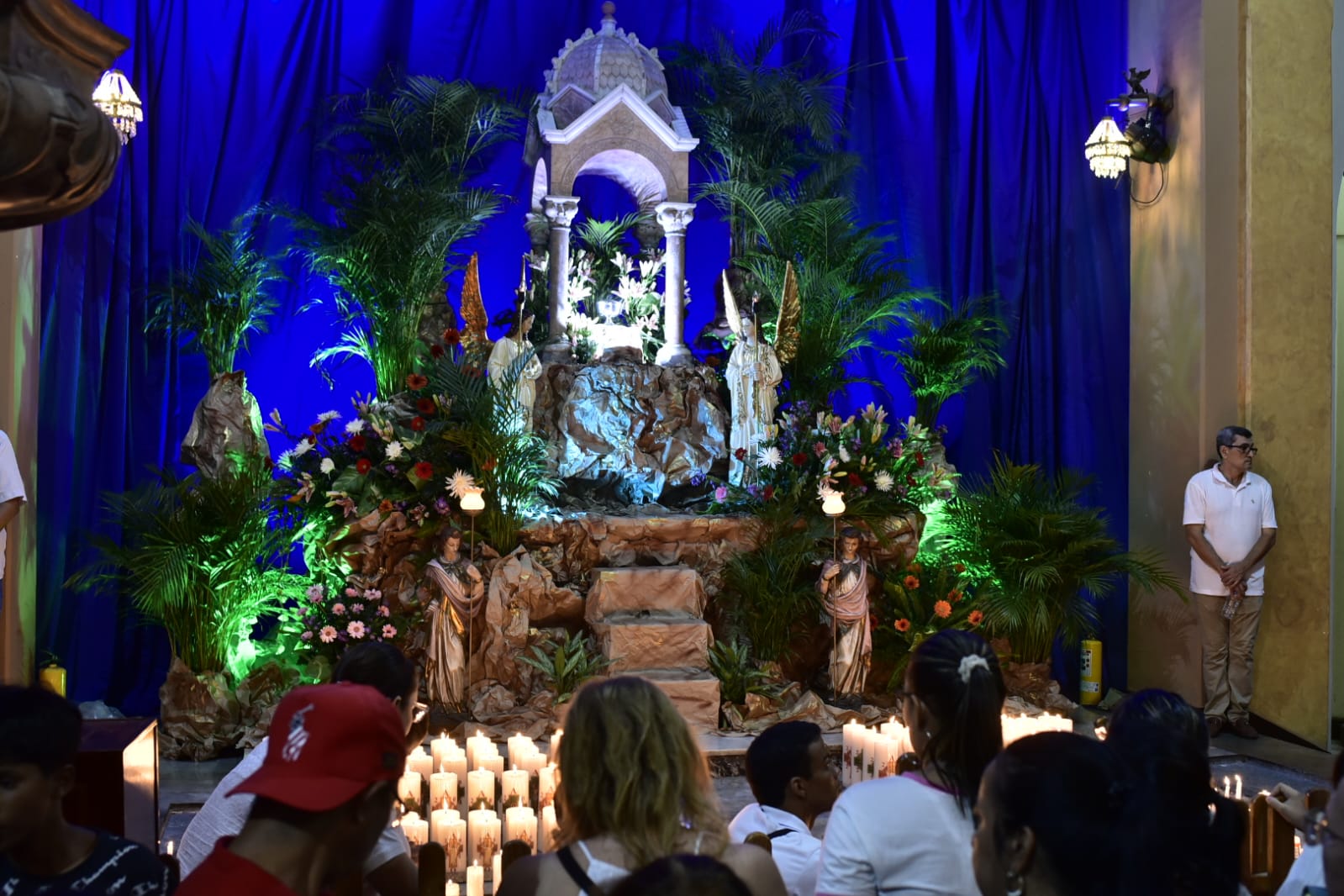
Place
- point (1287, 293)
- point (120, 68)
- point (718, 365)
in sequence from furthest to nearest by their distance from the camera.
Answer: point (718, 365), point (120, 68), point (1287, 293)

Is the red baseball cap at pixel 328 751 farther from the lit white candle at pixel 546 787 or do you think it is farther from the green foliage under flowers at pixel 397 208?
the green foliage under flowers at pixel 397 208

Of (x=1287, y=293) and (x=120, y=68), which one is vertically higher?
(x=120, y=68)

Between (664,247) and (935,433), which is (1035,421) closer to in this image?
(935,433)

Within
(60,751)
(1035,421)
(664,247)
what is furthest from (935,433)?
(60,751)

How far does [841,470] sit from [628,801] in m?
5.97

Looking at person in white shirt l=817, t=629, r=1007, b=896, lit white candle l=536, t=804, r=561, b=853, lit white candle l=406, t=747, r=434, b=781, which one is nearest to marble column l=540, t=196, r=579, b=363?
lit white candle l=406, t=747, r=434, b=781

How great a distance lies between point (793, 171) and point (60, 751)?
26.1 ft

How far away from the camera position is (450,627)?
750 centimetres

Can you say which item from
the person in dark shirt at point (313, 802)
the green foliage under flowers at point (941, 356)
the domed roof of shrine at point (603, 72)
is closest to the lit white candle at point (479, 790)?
the person in dark shirt at point (313, 802)

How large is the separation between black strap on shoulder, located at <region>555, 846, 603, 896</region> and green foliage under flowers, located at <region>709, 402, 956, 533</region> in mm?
5719

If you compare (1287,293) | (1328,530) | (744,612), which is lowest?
(744,612)

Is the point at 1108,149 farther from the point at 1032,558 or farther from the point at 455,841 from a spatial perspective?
the point at 455,841

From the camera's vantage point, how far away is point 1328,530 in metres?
8.26

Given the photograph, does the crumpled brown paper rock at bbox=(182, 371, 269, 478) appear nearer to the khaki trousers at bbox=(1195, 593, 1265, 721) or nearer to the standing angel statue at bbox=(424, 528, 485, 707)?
the standing angel statue at bbox=(424, 528, 485, 707)
